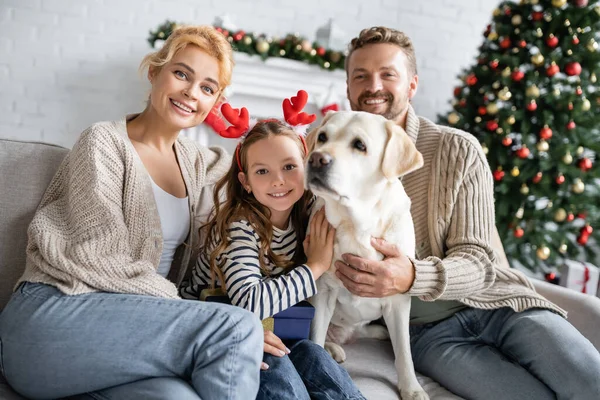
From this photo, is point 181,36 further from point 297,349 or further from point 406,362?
point 406,362

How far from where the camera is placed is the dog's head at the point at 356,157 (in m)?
1.49

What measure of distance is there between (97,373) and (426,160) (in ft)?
4.37

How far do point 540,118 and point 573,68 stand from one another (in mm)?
360

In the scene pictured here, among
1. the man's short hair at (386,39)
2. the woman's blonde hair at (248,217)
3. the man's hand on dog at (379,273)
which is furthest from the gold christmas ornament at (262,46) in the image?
the man's hand on dog at (379,273)

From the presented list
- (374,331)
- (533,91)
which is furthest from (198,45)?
(533,91)

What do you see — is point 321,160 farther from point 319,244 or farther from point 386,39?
point 386,39

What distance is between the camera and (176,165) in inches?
80.2

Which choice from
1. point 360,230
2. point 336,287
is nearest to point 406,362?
point 336,287

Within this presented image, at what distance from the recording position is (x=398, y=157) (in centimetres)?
158

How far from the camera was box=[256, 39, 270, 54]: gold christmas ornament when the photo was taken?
3.84m

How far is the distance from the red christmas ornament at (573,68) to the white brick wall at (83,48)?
1845mm

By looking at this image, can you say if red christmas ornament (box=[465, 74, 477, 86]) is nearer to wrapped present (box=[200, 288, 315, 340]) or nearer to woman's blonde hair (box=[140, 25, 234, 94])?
woman's blonde hair (box=[140, 25, 234, 94])

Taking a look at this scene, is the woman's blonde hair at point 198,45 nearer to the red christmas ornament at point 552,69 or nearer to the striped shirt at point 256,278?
the striped shirt at point 256,278

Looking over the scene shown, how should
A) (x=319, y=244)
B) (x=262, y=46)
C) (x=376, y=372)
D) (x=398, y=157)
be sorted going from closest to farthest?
(x=398, y=157)
(x=319, y=244)
(x=376, y=372)
(x=262, y=46)
